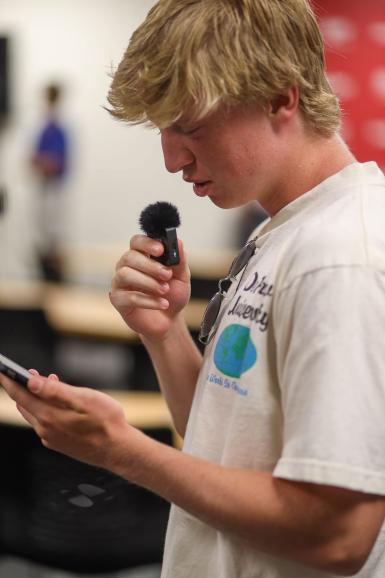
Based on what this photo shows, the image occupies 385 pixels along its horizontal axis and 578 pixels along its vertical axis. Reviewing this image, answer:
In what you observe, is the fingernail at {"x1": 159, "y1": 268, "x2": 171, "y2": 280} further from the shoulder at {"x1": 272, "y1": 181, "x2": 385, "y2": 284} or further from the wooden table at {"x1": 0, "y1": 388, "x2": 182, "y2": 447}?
the wooden table at {"x1": 0, "y1": 388, "x2": 182, "y2": 447}

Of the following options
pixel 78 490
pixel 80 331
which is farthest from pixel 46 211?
pixel 78 490

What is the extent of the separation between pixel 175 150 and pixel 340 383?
438mm

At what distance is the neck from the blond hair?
0.04 m

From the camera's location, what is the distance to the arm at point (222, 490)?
1.06m

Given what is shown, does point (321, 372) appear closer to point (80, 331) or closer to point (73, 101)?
point (80, 331)

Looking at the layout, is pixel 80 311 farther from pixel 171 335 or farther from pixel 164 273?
pixel 164 273

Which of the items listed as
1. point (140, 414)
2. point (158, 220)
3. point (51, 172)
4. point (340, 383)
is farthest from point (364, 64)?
point (340, 383)

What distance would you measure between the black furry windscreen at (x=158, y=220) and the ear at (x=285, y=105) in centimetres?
27

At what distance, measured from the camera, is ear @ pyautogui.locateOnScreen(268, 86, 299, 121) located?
1.20 meters

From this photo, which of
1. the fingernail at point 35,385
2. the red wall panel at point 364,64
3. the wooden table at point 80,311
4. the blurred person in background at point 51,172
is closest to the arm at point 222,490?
the fingernail at point 35,385

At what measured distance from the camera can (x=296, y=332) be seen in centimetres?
107

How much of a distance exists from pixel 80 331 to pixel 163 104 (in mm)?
3492

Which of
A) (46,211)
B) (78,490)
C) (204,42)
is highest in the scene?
(204,42)

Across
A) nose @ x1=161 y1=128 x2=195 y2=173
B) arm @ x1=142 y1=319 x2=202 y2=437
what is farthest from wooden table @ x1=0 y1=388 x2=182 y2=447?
nose @ x1=161 y1=128 x2=195 y2=173
